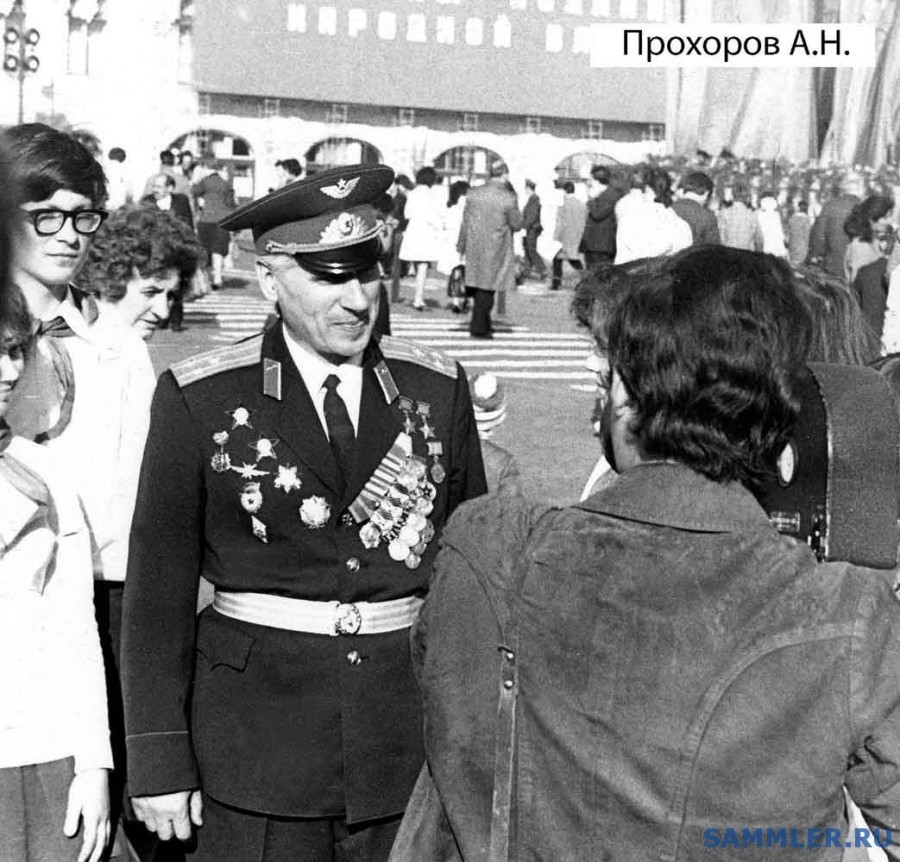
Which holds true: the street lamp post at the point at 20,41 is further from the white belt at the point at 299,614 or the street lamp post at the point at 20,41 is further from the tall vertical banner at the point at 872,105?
the white belt at the point at 299,614

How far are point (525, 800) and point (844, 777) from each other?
1.13 feet

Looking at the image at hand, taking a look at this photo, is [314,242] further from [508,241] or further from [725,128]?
[725,128]

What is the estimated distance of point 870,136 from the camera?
822 inches

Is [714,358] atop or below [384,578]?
atop

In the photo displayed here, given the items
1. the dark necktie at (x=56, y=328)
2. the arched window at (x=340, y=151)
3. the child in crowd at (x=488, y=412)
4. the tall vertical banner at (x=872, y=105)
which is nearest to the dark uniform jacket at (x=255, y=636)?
the child in crowd at (x=488, y=412)

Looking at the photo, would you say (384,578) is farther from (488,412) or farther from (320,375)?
(488,412)

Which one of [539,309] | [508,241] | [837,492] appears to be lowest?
[539,309]

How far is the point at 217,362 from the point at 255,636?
48 cm

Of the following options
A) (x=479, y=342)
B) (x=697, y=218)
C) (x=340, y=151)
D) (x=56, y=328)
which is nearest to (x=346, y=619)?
(x=56, y=328)

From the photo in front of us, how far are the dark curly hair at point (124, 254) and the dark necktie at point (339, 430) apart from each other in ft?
2.83

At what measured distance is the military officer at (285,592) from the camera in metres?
2.50

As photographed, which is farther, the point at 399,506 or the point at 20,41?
the point at 20,41

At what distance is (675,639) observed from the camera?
1611mm

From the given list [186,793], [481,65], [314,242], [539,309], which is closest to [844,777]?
[186,793]
